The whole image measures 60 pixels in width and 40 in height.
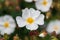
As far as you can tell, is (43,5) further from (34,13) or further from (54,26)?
(34,13)

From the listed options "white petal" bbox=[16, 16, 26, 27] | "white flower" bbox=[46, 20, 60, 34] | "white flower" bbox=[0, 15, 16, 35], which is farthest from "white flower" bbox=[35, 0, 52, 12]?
"white petal" bbox=[16, 16, 26, 27]

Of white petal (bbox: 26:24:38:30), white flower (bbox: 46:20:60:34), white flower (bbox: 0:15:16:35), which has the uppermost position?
white petal (bbox: 26:24:38:30)

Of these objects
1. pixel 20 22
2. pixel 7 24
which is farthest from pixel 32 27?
pixel 7 24

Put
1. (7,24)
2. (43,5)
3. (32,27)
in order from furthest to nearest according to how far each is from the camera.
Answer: (43,5) < (7,24) < (32,27)

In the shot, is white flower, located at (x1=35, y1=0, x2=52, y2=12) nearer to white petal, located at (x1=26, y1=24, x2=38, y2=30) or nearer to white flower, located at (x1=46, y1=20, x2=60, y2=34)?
white flower, located at (x1=46, y1=20, x2=60, y2=34)

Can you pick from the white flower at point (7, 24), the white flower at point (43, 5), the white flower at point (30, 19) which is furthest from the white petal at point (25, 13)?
the white flower at point (43, 5)
